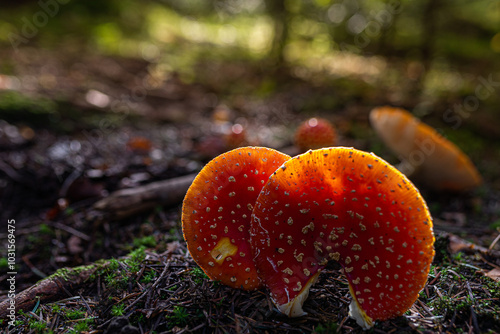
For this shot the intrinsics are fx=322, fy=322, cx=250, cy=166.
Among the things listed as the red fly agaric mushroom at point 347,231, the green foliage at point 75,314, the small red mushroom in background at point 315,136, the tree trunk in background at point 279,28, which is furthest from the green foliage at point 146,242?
the tree trunk in background at point 279,28

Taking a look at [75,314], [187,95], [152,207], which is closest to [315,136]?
[152,207]

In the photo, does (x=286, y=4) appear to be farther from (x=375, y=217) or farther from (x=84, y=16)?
(x=375, y=217)

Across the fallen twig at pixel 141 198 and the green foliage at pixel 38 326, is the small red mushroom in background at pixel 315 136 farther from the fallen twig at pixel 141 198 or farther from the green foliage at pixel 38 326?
the green foliage at pixel 38 326

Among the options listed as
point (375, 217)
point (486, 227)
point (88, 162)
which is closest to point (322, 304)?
point (375, 217)

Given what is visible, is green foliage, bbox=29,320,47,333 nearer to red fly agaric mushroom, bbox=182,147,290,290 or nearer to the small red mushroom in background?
red fly agaric mushroom, bbox=182,147,290,290

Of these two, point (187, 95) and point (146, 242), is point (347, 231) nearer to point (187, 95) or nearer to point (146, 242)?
point (146, 242)

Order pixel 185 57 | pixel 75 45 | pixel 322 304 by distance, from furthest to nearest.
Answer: pixel 185 57 < pixel 75 45 < pixel 322 304
